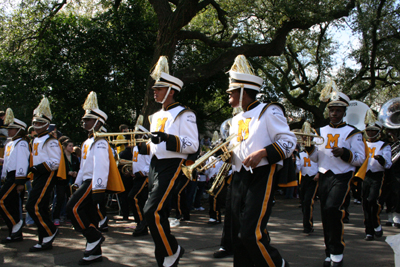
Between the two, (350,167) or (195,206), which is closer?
(350,167)

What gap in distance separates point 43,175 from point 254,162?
13.7ft

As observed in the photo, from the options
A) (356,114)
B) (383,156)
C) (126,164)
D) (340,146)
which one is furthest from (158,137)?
(356,114)

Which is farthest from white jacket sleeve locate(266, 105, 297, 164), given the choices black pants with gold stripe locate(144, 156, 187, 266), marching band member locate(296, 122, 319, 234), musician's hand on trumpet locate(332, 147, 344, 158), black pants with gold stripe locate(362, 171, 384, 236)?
black pants with gold stripe locate(362, 171, 384, 236)

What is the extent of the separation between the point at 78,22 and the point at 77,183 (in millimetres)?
10784

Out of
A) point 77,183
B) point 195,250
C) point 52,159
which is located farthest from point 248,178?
point 52,159

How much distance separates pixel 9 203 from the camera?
672 centimetres

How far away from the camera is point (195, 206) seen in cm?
1188

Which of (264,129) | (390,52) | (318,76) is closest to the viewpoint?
(264,129)

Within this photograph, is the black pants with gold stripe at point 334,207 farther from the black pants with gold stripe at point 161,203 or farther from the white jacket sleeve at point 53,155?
the white jacket sleeve at point 53,155

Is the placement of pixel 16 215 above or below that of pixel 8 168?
below

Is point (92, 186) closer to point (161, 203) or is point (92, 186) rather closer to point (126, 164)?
point (161, 203)

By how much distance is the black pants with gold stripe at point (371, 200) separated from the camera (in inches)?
273

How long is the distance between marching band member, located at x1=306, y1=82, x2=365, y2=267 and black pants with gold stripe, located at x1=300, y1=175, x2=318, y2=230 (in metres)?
2.34

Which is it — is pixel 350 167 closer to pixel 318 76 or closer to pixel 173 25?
pixel 173 25
